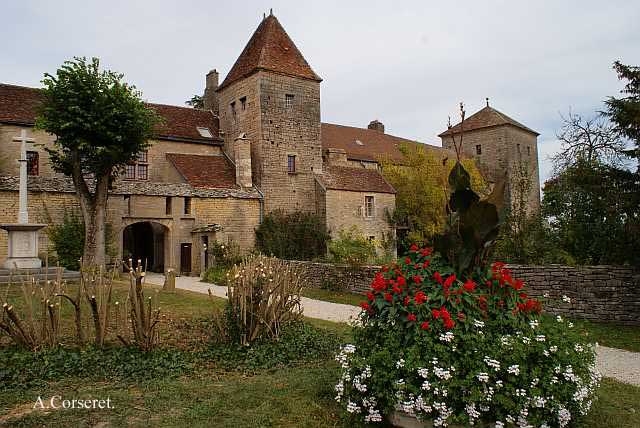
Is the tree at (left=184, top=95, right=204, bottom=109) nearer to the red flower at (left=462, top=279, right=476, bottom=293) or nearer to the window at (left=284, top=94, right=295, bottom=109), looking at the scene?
the window at (left=284, top=94, right=295, bottom=109)

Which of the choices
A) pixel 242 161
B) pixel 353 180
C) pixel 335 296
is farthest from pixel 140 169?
pixel 335 296

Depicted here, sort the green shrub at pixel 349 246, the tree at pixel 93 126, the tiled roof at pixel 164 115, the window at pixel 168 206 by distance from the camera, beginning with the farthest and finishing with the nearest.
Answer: the window at pixel 168 206, the tiled roof at pixel 164 115, the green shrub at pixel 349 246, the tree at pixel 93 126

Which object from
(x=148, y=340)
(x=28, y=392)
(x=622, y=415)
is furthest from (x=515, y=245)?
(x=28, y=392)

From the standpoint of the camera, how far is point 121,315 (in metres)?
6.99

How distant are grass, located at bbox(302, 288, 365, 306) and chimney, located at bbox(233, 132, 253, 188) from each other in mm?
10597

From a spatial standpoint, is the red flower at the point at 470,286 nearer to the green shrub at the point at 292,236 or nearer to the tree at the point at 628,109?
the tree at the point at 628,109

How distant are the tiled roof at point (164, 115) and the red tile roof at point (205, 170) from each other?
1470 millimetres

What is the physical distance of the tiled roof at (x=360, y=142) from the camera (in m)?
34.9

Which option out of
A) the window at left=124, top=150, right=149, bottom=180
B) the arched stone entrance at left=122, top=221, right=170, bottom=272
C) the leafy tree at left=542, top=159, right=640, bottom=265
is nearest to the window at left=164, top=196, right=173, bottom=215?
the arched stone entrance at left=122, top=221, right=170, bottom=272

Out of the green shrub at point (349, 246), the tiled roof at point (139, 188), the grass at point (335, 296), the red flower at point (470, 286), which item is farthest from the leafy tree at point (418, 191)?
the red flower at point (470, 286)

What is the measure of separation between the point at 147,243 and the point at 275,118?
34.2ft

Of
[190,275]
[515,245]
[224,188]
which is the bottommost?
[190,275]

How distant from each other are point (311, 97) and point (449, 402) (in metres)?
26.0

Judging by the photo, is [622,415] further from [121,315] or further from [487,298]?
[121,315]
